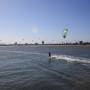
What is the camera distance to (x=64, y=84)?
22188mm

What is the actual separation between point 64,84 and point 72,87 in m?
1.85

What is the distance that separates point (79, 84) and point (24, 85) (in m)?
8.25

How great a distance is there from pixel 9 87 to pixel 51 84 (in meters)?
6.28

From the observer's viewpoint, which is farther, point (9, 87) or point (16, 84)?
point (16, 84)

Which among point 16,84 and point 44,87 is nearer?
point 44,87

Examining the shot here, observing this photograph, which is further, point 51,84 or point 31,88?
point 51,84

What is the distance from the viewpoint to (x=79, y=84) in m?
21.9

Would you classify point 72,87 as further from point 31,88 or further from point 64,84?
point 31,88

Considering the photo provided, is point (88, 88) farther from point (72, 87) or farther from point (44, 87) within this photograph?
point (44, 87)

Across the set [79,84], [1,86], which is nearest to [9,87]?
[1,86]

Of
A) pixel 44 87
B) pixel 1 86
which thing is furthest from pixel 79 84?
pixel 1 86

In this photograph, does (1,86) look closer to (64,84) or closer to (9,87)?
(9,87)

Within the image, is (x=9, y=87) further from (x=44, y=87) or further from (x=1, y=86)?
(x=44, y=87)

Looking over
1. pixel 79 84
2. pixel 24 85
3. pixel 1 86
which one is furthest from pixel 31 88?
pixel 79 84
